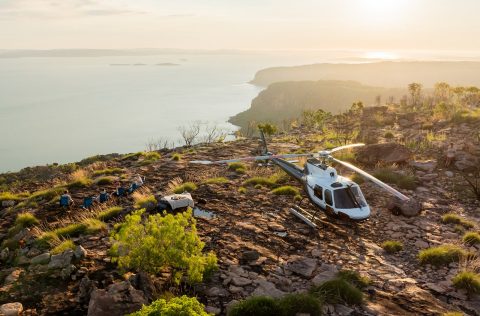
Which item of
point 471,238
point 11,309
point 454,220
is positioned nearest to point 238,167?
point 454,220

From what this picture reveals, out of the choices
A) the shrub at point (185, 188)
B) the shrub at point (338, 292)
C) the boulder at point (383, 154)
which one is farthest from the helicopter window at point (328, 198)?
the boulder at point (383, 154)

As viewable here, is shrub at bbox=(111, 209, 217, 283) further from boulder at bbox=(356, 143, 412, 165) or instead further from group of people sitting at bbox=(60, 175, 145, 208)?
boulder at bbox=(356, 143, 412, 165)

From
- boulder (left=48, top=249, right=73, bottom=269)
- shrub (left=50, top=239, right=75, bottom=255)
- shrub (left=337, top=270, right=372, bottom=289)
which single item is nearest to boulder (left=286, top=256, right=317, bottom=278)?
shrub (left=337, top=270, right=372, bottom=289)

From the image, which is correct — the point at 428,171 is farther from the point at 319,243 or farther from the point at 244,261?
the point at 244,261

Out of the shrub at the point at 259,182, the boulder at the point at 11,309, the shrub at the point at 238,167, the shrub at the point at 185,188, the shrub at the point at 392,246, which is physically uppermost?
the boulder at the point at 11,309

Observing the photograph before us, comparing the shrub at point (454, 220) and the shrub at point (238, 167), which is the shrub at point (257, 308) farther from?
the shrub at point (238, 167)
